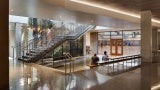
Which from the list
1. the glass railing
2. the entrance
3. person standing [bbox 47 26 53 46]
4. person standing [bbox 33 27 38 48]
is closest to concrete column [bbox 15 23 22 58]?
the glass railing

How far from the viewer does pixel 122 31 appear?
2462cm

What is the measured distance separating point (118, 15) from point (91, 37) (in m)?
14.6

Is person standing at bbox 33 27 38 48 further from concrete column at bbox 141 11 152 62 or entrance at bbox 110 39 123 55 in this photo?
entrance at bbox 110 39 123 55

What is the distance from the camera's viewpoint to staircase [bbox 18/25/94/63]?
517 inches

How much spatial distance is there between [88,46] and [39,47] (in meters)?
12.1

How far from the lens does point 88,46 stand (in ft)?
86.1

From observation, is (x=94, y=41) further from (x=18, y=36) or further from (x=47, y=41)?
(x=18, y=36)

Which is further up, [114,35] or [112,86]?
[114,35]

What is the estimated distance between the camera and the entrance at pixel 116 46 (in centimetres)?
2528

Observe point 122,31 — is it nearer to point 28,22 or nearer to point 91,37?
point 91,37

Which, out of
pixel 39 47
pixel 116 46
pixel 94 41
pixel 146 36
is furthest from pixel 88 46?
pixel 146 36
